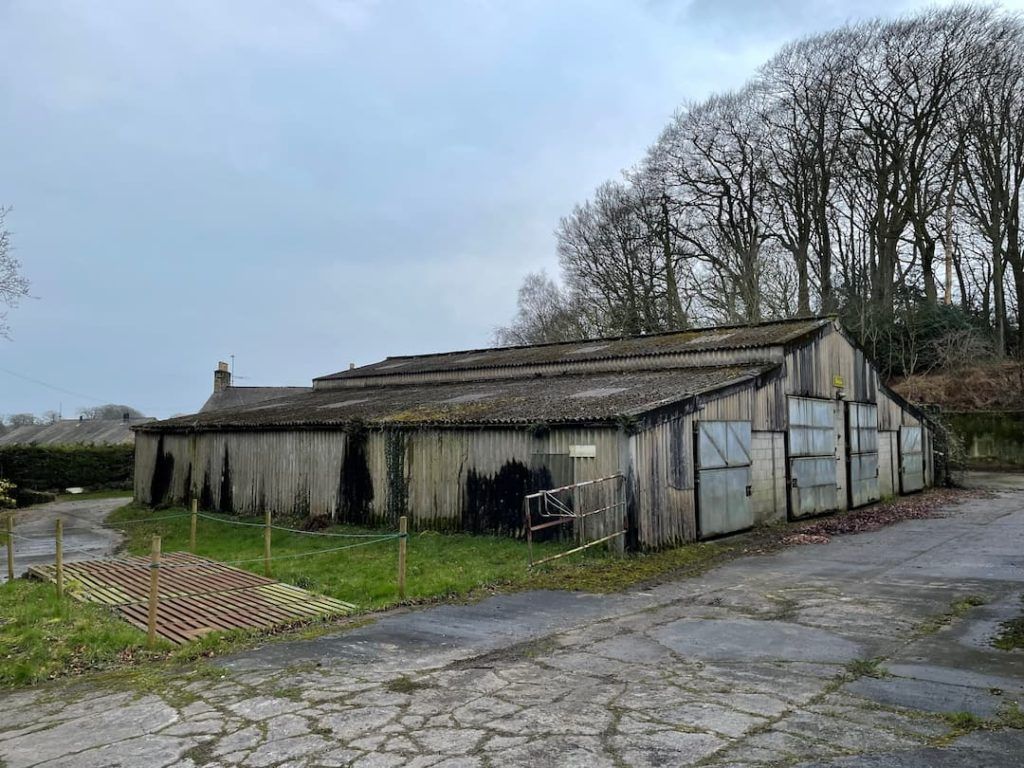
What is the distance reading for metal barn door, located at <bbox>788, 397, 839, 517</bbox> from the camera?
1706cm

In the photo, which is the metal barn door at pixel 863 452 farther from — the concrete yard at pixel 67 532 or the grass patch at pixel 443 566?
the concrete yard at pixel 67 532

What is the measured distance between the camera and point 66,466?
32.6 meters

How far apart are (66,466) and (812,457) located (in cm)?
3033

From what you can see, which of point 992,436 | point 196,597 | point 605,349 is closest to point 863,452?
point 605,349

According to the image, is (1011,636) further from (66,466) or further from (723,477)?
(66,466)

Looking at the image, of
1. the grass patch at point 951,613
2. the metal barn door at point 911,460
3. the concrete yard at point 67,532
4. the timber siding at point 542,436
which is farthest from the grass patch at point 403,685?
the metal barn door at point 911,460

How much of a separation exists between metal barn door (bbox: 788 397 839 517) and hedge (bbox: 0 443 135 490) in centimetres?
2938

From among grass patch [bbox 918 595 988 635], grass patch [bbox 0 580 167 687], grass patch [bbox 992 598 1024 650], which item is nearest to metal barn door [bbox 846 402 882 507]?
grass patch [bbox 918 595 988 635]

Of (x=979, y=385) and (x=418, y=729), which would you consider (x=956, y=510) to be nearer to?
(x=979, y=385)

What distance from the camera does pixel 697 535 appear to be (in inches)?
541

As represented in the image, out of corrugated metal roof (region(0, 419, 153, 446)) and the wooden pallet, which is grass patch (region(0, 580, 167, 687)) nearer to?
the wooden pallet

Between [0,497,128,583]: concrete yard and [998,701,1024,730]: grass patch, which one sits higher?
[998,701,1024,730]: grass patch

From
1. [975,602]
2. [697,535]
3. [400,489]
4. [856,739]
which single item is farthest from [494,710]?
[400,489]

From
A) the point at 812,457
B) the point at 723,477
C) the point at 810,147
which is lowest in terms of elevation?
the point at 723,477
